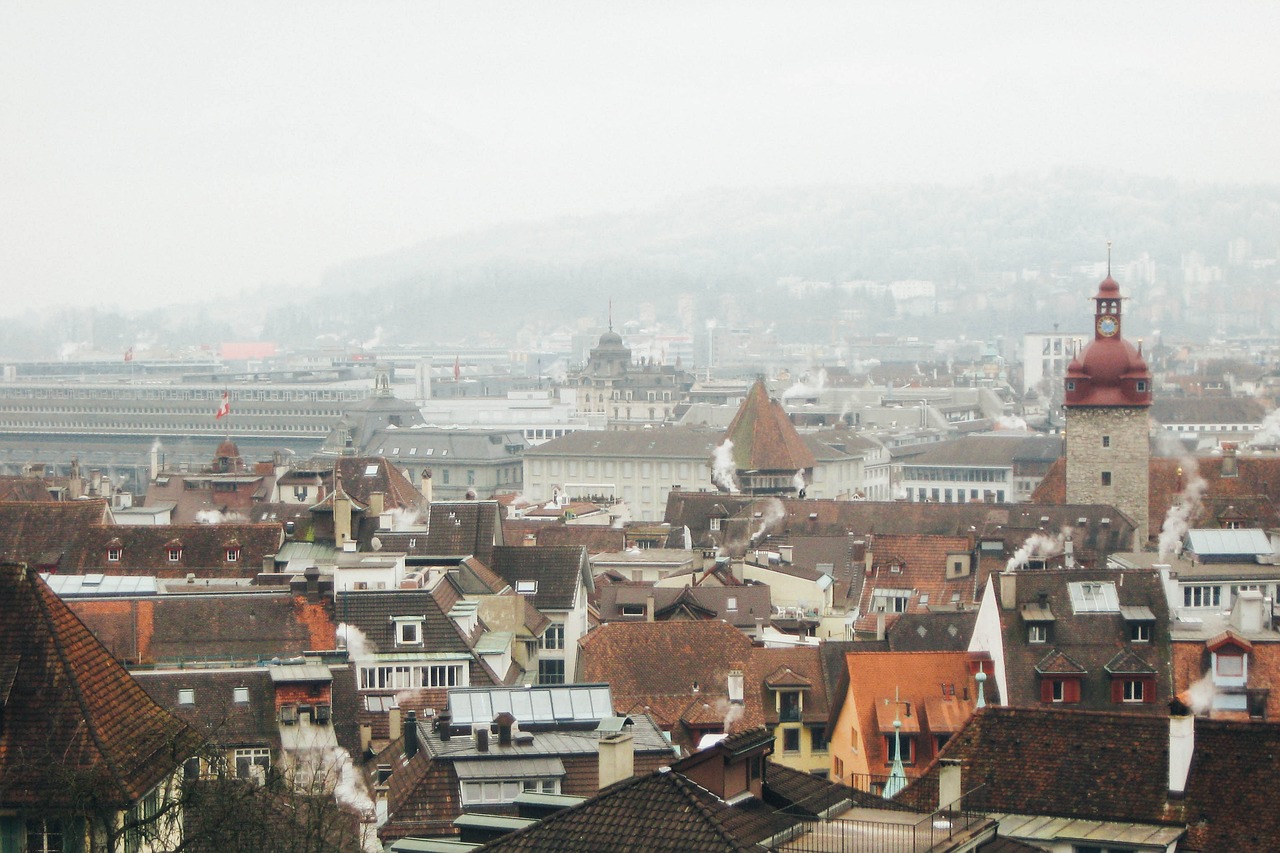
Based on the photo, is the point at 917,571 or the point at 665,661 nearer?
the point at 665,661

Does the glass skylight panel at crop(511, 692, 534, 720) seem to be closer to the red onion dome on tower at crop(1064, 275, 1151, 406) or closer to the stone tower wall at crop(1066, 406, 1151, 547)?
the stone tower wall at crop(1066, 406, 1151, 547)

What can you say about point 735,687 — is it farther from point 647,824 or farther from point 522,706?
point 647,824

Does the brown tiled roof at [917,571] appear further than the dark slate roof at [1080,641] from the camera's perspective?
Yes

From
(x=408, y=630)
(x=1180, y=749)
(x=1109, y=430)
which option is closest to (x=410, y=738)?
(x=408, y=630)

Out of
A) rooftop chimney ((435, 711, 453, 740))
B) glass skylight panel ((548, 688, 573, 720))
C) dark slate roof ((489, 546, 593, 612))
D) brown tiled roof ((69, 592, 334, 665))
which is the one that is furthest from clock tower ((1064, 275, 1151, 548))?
rooftop chimney ((435, 711, 453, 740))

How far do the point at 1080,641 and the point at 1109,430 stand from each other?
1599 inches

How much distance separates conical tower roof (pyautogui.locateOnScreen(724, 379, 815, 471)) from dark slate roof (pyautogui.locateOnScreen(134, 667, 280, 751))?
77.1m

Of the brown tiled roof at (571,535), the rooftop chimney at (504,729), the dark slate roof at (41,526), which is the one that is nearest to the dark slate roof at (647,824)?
the rooftop chimney at (504,729)

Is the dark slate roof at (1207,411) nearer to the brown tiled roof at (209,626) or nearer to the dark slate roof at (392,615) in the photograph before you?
the dark slate roof at (392,615)

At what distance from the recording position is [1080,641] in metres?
41.1

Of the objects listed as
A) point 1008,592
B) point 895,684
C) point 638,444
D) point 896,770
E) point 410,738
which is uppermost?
point 1008,592

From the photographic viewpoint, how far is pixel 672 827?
18.2 meters

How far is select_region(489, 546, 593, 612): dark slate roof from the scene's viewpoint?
174 ft

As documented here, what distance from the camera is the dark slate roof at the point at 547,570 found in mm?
52969
